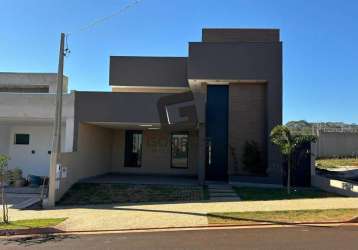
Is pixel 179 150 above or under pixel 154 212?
above

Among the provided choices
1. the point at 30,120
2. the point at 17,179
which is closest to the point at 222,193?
the point at 17,179

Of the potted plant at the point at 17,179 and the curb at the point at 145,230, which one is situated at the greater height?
the potted plant at the point at 17,179

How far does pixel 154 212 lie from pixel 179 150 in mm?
10552

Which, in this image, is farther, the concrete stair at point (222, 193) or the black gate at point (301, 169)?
the black gate at point (301, 169)

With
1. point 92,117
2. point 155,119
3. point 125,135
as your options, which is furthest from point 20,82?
point 155,119

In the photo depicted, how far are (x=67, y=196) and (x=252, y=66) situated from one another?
1060 centimetres

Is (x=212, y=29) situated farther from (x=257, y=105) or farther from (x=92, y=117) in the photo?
(x=92, y=117)

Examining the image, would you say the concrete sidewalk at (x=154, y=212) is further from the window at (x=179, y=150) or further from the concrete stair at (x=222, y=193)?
the window at (x=179, y=150)

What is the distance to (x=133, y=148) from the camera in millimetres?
23594

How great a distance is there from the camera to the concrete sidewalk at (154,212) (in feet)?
36.4

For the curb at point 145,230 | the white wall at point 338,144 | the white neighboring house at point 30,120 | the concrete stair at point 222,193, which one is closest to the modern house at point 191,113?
the concrete stair at point 222,193

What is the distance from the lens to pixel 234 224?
426 inches

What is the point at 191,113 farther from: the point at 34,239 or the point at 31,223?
the point at 34,239

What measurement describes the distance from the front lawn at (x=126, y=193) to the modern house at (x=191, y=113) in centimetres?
62
